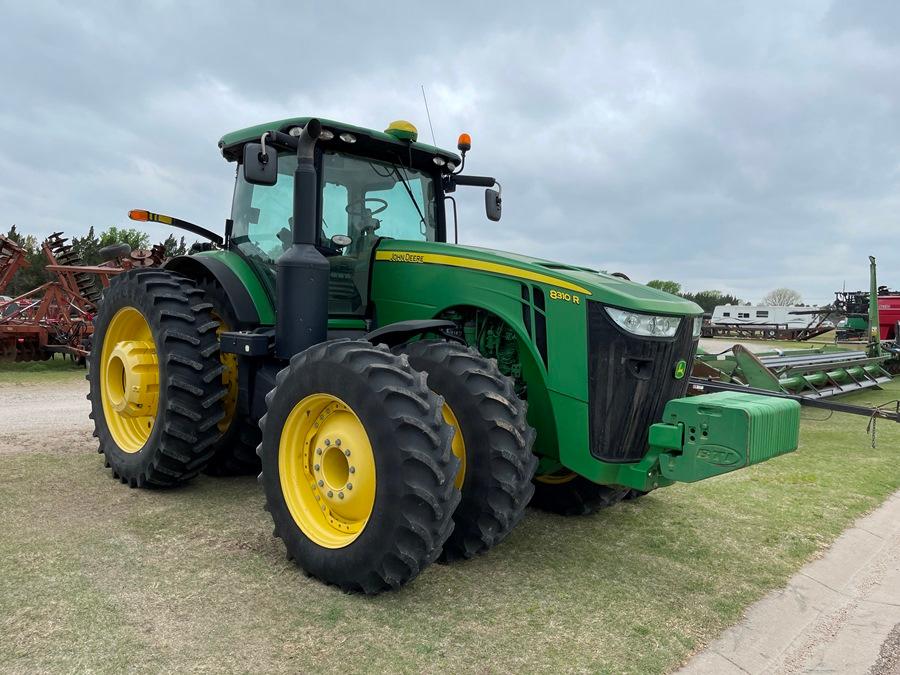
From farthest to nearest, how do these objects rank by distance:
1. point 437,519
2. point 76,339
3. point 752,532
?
point 76,339 → point 752,532 → point 437,519

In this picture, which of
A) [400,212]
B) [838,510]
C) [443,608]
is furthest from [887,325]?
[443,608]

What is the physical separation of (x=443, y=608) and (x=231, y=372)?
2490 mm

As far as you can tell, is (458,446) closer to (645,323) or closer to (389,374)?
(389,374)

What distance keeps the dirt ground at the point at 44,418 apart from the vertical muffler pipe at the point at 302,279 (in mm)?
3166

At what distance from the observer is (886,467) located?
6.30m

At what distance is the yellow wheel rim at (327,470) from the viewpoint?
323 cm

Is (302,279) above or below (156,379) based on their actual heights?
above

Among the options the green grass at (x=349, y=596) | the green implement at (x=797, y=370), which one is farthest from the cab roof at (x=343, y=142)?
the green implement at (x=797, y=370)

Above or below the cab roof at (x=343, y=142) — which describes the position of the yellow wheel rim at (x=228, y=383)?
below

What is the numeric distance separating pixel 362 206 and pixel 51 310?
37.2ft

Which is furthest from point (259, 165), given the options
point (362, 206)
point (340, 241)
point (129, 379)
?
point (129, 379)

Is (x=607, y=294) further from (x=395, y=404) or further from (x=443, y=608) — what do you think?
(x=443, y=608)

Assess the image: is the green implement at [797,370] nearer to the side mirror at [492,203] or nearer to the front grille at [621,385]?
the side mirror at [492,203]

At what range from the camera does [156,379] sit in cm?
471
